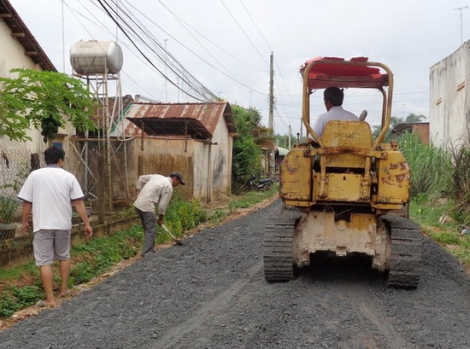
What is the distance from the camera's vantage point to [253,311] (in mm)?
5473

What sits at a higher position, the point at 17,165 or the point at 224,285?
the point at 17,165

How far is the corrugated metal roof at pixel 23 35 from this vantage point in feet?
44.5


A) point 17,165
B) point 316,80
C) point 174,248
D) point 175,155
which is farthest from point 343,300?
point 175,155

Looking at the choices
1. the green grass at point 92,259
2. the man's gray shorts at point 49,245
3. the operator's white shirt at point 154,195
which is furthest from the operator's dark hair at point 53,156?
the operator's white shirt at point 154,195

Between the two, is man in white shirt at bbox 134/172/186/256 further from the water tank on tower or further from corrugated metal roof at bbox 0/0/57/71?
the water tank on tower

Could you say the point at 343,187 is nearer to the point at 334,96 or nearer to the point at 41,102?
the point at 334,96

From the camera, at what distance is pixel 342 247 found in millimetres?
6656

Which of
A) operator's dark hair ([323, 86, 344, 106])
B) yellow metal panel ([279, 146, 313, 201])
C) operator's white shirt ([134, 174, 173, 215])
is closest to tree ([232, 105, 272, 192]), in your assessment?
operator's white shirt ([134, 174, 173, 215])

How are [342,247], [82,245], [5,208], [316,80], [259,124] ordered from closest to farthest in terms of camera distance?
[342,247] < [316,80] < [5,208] < [82,245] < [259,124]

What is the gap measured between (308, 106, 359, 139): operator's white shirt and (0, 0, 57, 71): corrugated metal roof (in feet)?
31.1

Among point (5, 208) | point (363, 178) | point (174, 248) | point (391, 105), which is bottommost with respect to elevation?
point (174, 248)

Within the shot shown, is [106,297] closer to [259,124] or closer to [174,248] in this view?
[174,248]

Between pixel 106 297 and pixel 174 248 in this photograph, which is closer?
pixel 106 297

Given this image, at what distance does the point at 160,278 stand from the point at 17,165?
178 inches
